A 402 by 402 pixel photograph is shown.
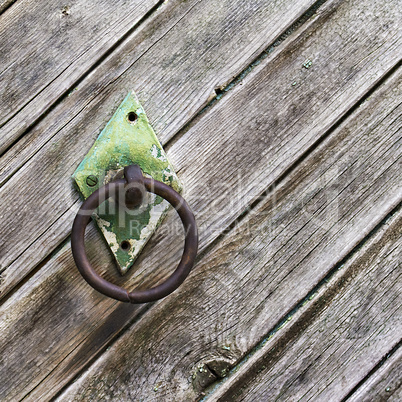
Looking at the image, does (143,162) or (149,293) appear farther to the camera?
(143,162)

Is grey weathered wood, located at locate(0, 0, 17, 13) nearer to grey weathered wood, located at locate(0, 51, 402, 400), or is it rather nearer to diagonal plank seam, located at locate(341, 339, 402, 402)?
grey weathered wood, located at locate(0, 51, 402, 400)

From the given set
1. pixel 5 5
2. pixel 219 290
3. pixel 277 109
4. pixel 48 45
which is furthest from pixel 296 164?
pixel 5 5

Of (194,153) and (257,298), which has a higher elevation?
(194,153)

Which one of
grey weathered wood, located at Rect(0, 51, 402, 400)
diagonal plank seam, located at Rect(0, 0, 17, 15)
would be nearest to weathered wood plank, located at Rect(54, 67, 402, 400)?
grey weathered wood, located at Rect(0, 51, 402, 400)

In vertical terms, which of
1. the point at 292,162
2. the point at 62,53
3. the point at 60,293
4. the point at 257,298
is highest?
the point at 62,53

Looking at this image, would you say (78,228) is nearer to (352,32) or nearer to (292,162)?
(292,162)

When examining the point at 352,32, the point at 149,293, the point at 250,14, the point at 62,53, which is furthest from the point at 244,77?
the point at 149,293

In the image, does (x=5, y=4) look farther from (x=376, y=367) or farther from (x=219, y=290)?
(x=376, y=367)
